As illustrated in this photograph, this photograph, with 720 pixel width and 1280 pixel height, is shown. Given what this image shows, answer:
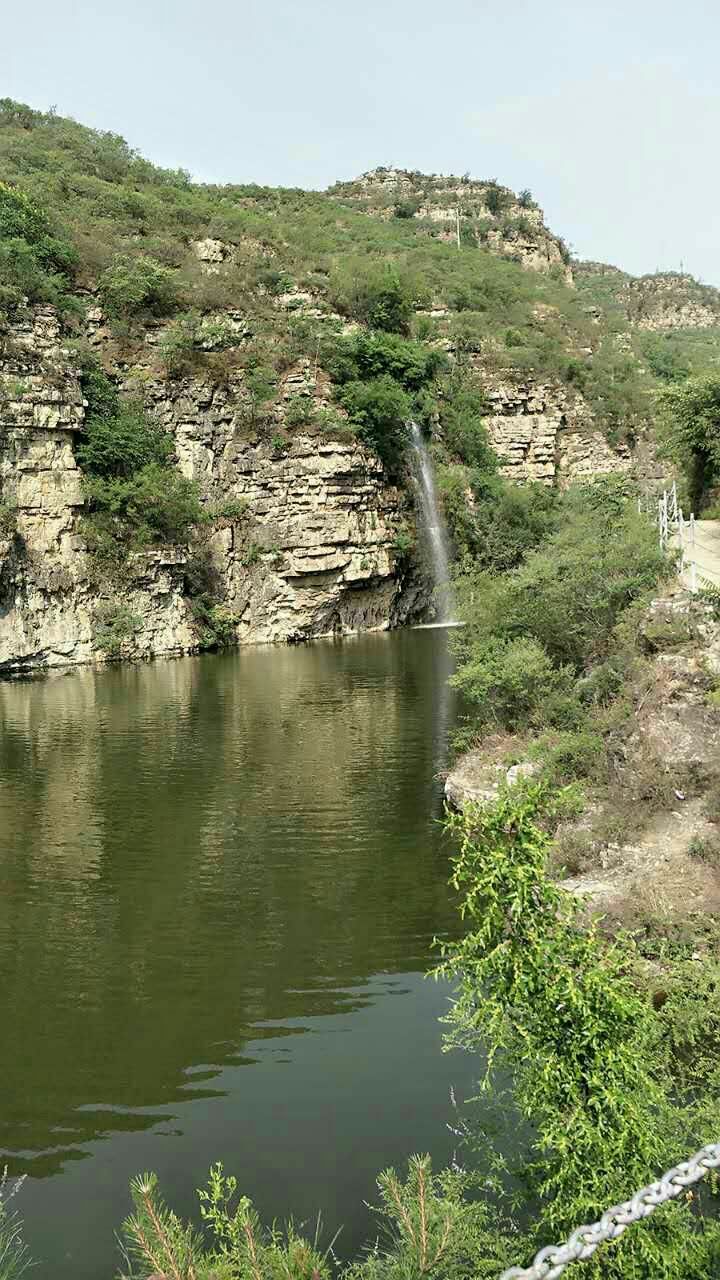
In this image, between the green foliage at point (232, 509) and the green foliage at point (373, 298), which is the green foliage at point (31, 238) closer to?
the green foliage at point (232, 509)

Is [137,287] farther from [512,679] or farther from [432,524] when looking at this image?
[512,679]

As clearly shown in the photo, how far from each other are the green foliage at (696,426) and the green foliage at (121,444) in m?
28.3

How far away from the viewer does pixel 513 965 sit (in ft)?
16.3

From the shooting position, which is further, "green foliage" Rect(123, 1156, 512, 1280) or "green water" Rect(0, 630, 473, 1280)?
"green water" Rect(0, 630, 473, 1280)

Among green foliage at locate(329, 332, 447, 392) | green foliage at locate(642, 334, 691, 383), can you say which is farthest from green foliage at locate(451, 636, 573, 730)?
green foliage at locate(642, 334, 691, 383)

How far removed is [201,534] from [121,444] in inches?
235

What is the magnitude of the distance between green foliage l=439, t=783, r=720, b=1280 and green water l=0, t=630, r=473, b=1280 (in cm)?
295

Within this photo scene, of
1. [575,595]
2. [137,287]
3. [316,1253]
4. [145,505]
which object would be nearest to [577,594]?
[575,595]

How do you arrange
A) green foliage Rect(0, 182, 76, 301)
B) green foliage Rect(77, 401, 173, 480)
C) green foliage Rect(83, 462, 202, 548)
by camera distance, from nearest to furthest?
1. green foliage Rect(83, 462, 202, 548)
2. green foliage Rect(77, 401, 173, 480)
3. green foliage Rect(0, 182, 76, 301)

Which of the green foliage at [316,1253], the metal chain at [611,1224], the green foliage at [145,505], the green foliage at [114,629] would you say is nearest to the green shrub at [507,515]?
the green foliage at [145,505]

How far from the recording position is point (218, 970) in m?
11.6

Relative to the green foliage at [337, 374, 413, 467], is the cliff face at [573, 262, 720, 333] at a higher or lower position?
higher

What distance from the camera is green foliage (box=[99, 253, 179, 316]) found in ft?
163

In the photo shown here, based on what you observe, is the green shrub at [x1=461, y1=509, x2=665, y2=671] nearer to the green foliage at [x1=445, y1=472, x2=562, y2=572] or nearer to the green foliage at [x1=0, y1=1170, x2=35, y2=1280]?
the green foliage at [x1=0, y1=1170, x2=35, y2=1280]
